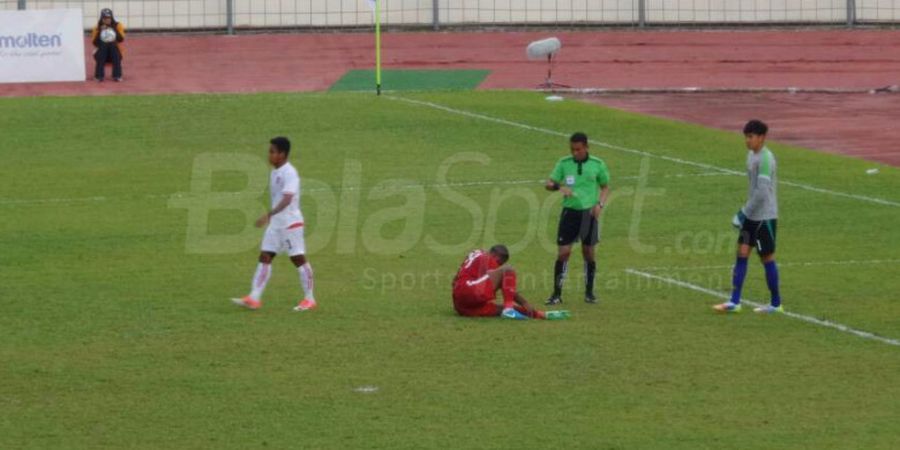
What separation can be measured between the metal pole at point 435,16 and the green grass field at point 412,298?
14419 millimetres

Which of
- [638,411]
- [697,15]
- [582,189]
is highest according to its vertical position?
[697,15]

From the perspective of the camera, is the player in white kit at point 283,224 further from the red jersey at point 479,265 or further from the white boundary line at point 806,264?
the white boundary line at point 806,264

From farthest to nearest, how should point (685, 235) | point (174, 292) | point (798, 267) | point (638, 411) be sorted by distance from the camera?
point (685, 235)
point (798, 267)
point (174, 292)
point (638, 411)

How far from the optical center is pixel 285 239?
1920 centimetres

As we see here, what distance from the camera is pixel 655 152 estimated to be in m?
34.3

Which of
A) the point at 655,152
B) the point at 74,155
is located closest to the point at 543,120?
the point at 655,152

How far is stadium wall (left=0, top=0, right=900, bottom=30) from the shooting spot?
51.1 metres

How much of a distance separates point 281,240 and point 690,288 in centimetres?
526

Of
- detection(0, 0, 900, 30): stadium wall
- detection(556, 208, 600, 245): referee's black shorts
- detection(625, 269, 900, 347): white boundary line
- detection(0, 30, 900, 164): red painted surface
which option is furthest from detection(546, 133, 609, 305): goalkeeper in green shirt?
detection(0, 0, 900, 30): stadium wall

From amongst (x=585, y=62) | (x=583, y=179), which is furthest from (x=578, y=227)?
(x=585, y=62)

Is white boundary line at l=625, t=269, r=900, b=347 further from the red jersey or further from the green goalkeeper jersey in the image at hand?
the red jersey

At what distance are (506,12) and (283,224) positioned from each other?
111 feet

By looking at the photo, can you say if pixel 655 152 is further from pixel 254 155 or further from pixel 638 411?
pixel 638 411

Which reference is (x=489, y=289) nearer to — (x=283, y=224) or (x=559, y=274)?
(x=559, y=274)
